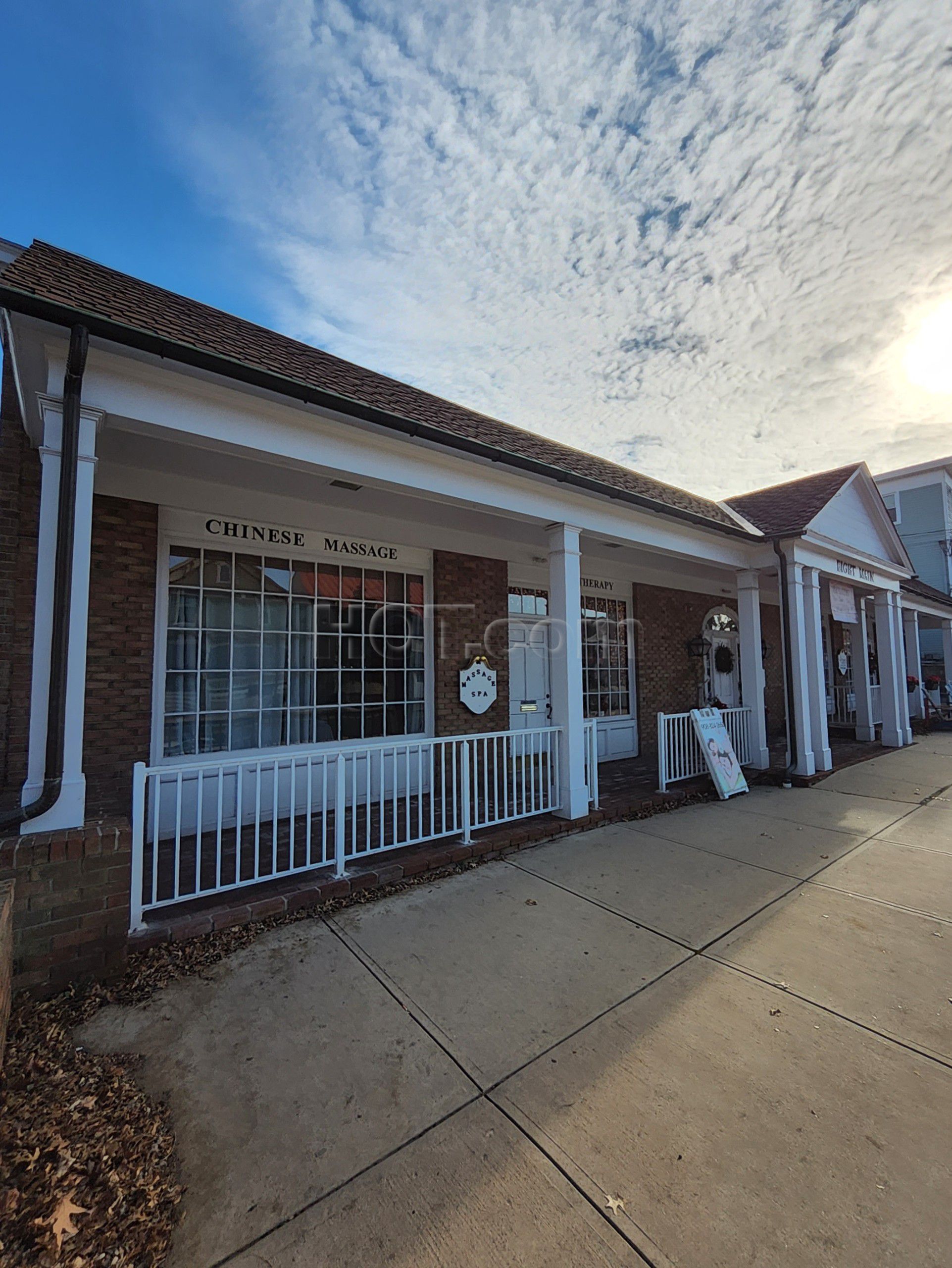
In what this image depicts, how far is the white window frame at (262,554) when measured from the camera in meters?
4.96

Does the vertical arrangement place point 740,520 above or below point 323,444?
above

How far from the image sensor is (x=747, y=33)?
418 cm

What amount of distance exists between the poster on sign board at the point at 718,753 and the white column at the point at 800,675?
1.03 meters

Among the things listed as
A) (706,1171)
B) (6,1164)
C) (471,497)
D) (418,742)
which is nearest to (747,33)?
(471,497)

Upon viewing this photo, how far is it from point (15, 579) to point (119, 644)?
89 cm

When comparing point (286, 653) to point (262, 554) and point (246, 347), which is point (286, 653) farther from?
point (246, 347)

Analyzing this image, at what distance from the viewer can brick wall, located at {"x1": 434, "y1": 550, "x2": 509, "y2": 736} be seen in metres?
6.91

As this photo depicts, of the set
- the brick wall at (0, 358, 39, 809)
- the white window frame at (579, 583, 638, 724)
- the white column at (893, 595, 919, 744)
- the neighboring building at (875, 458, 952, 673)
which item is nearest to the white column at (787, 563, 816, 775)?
the white window frame at (579, 583, 638, 724)

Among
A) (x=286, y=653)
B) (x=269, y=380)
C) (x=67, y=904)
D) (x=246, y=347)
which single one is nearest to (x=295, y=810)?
(x=286, y=653)

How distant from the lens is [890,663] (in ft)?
35.8

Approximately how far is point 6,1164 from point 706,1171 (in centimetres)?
225

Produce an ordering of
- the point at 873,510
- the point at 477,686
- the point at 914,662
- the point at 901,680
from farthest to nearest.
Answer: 1. the point at 914,662
2. the point at 901,680
3. the point at 873,510
4. the point at 477,686

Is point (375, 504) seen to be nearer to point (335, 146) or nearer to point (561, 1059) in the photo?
point (335, 146)

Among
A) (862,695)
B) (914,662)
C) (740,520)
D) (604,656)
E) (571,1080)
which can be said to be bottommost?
(571,1080)
